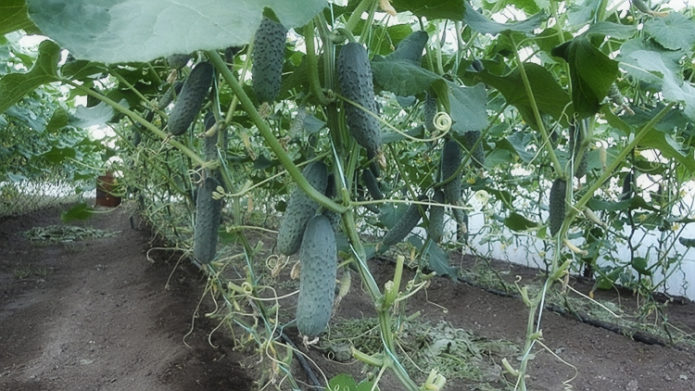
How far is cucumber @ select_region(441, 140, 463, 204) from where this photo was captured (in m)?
1.73

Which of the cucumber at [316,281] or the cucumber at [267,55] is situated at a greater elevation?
the cucumber at [267,55]

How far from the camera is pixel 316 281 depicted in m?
1.08

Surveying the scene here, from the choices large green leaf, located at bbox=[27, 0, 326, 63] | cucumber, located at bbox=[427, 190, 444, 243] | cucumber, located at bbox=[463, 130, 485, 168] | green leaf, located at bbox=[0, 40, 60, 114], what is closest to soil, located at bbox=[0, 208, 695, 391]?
cucumber, located at bbox=[427, 190, 444, 243]

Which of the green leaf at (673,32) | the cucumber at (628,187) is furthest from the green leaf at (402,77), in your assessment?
the cucumber at (628,187)

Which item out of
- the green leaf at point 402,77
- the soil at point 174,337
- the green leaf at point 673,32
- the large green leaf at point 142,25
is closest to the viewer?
the large green leaf at point 142,25

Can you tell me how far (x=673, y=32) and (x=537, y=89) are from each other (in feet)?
1.49

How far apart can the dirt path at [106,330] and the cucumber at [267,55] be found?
1.40 meters

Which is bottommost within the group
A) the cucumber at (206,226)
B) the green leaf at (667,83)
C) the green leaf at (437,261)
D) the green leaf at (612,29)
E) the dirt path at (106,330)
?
the dirt path at (106,330)

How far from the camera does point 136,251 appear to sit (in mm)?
4859

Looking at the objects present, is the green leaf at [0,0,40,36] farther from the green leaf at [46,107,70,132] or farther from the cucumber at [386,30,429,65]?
the green leaf at [46,107,70,132]

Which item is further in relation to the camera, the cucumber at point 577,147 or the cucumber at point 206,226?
the cucumber at point 577,147

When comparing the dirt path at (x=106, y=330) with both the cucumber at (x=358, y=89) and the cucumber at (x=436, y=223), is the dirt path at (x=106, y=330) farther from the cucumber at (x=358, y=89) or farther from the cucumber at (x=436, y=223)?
the cucumber at (x=358, y=89)

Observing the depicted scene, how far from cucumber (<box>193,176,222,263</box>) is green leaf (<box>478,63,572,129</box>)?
0.79 m

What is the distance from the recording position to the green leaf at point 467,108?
54.5 inches
